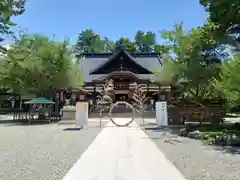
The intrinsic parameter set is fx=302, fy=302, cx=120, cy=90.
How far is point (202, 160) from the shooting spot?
7.69 meters

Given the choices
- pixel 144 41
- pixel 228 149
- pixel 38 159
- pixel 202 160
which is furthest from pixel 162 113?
pixel 144 41

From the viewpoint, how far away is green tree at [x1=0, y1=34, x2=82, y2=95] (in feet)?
74.0

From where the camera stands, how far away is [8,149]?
9.55 meters

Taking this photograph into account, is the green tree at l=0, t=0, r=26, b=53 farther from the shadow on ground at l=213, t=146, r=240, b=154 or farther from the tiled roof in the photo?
the tiled roof

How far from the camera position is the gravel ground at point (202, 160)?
614 centimetres

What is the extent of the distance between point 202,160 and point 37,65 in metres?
17.3

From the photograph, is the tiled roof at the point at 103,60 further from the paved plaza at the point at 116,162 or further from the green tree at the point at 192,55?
the paved plaza at the point at 116,162

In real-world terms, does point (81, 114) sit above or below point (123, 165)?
above

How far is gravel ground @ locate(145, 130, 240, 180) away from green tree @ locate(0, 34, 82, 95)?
14516 millimetres

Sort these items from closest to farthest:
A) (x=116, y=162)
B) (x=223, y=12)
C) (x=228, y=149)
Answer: (x=116, y=162)
(x=228, y=149)
(x=223, y=12)

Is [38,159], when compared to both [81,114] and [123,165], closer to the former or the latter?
[123,165]

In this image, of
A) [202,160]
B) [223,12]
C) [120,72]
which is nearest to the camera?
[202,160]

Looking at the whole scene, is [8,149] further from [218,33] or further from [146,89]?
[146,89]

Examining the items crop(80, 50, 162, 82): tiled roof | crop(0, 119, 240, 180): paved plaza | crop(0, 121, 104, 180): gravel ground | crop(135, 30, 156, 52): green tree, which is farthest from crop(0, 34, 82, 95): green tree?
crop(135, 30, 156, 52): green tree
